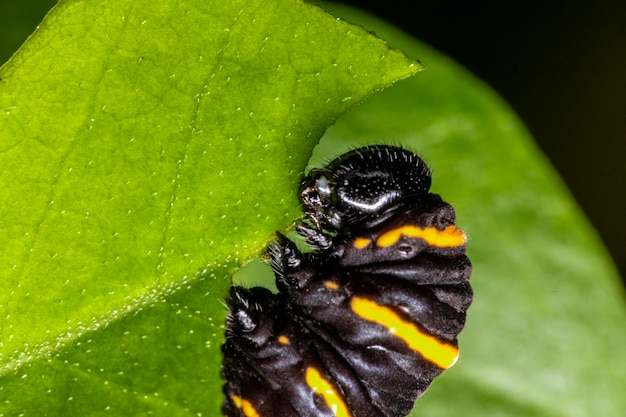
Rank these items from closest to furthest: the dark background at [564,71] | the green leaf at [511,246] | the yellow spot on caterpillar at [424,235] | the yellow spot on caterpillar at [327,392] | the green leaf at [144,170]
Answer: the green leaf at [144,170] < the yellow spot on caterpillar at [327,392] < the yellow spot on caterpillar at [424,235] < the green leaf at [511,246] < the dark background at [564,71]

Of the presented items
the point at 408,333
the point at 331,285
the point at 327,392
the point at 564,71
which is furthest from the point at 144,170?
the point at 564,71

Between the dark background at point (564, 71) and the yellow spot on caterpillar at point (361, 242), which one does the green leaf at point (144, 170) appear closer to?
the yellow spot on caterpillar at point (361, 242)

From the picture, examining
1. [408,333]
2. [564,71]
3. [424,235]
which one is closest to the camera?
[408,333]

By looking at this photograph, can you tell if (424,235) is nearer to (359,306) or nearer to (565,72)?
(359,306)

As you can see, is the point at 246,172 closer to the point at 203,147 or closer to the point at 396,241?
the point at 203,147

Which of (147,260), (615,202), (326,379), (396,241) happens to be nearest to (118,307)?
(147,260)

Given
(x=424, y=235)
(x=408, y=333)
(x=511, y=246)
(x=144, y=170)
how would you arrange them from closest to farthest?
1. (x=144, y=170)
2. (x=408, y=333)
3. (x=424, y=235)
4. (x=511, y=246)

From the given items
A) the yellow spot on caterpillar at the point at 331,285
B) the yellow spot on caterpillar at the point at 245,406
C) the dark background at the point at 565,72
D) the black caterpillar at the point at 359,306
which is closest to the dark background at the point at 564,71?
the dark background at the point at 565,72
